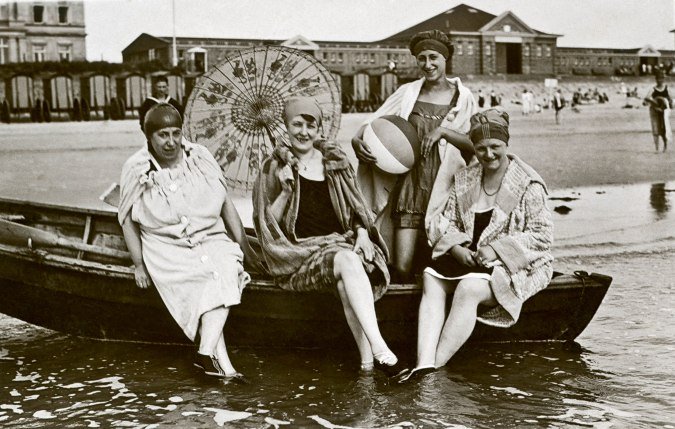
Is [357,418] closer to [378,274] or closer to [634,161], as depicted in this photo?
[378,274]

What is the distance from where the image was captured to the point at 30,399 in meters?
4.69

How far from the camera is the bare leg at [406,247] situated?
5500mm

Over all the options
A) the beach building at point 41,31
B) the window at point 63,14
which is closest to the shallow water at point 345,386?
the beach building at point 41,31

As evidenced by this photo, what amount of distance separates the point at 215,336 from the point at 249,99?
1.75m

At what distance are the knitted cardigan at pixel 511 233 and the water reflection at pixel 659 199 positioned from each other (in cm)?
597

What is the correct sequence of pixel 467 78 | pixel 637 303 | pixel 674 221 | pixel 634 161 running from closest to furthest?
pixel 637 303 → pixel 674 221 → pixel 634 161 → pixel 467 78

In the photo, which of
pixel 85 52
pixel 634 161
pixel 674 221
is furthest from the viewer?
pixel 85 52

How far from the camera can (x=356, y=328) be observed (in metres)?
4.85

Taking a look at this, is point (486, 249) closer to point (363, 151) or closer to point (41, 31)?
point (363, 151)

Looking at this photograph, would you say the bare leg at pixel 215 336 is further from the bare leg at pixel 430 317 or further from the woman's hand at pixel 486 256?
the woman's hand at pixel 486 256

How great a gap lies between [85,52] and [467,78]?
94.0ft

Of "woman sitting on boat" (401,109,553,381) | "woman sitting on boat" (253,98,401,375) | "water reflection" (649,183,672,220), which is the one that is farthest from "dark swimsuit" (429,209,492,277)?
"water reflection" (649,183,672,220)

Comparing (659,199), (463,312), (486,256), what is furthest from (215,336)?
(659,199)

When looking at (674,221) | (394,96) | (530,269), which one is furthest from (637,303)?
(674,221)
